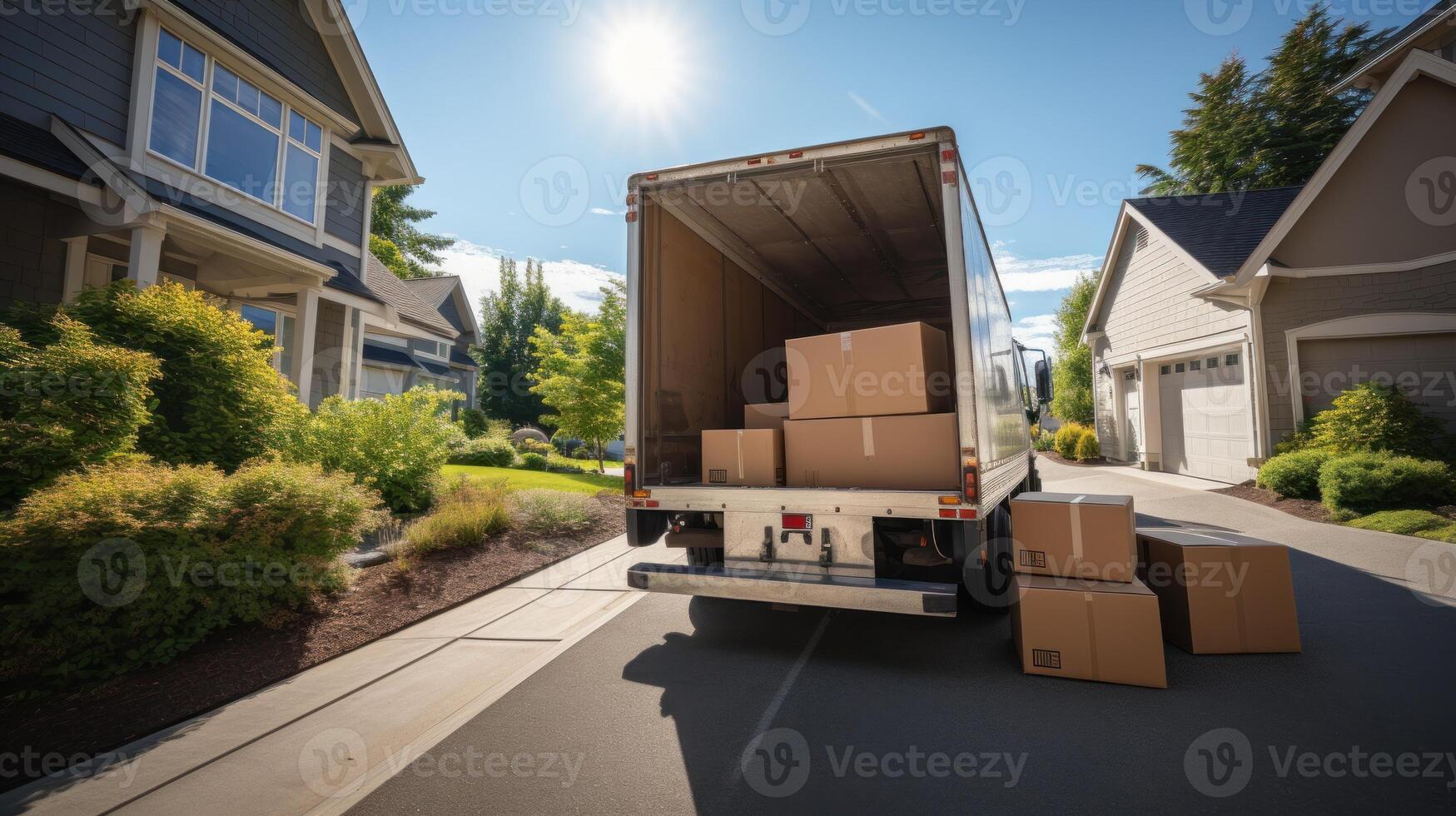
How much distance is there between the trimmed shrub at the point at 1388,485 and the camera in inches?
294

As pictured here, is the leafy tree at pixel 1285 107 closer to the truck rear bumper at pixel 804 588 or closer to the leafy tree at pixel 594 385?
the leafy tree at pixel 594 385

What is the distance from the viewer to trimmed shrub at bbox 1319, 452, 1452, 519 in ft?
24.5

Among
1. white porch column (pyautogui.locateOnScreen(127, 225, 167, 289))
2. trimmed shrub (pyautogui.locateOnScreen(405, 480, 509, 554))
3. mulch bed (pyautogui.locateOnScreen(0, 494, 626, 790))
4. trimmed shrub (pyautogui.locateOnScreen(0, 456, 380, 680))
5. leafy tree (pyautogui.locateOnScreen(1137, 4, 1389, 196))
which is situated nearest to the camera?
mulch bed (pyautogui.locateOnScreen(0, 494, 626, 790))

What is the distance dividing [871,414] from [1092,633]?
1.79 m

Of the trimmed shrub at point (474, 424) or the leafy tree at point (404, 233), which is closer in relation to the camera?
the trimmed shrub at point (474, 424)

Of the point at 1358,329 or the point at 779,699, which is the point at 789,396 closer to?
the point at 779,699

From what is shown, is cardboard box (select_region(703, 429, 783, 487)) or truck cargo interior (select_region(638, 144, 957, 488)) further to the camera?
truck cargo interior (select_region(638, 144, 957, 488))

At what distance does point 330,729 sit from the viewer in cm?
305

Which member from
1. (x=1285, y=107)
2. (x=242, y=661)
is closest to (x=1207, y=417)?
(x=242, y=661)

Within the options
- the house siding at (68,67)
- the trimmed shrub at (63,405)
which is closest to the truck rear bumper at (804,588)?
the trimmed shrub at (63,405)

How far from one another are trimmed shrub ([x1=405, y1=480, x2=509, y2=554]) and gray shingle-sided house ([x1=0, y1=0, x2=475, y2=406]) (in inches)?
155

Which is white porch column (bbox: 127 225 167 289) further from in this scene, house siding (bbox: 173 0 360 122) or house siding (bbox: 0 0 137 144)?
house siding (bbox: 173 0 360 122)

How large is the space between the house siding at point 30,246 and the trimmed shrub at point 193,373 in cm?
236

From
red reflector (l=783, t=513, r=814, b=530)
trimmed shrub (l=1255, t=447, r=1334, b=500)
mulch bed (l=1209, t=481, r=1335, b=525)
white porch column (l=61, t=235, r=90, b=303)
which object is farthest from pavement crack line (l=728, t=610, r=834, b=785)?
white porch column (l=61, t=235, r=90, b=303)
